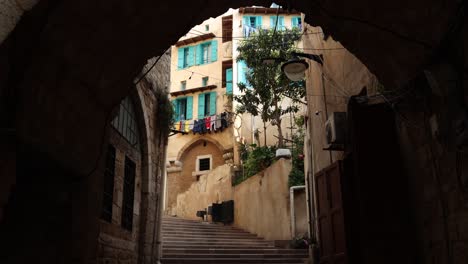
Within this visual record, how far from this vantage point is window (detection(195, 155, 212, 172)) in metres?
27.8

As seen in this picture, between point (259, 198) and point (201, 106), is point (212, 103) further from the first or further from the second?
point (259, 198)

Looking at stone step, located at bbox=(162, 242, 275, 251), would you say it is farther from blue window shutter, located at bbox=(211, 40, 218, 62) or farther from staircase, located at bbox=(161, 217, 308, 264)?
blue window shutter, located at bbox=(211, 40, 218, 62)

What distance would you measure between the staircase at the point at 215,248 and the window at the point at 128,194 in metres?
3.07

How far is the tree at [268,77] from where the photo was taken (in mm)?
19453

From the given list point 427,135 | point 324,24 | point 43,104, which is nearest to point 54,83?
point 43,104

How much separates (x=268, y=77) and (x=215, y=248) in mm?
9086

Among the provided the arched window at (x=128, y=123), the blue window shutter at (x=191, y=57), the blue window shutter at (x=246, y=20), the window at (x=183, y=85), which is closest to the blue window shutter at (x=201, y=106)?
the window at (x=183, y=85)

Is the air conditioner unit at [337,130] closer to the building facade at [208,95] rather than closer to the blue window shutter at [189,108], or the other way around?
the building facade at [208,95]

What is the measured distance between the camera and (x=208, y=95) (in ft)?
95.4

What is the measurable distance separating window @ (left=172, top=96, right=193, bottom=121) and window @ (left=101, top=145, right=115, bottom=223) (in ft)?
69.6

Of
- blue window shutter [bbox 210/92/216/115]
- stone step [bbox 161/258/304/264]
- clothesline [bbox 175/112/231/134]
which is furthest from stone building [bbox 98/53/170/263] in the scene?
blue window shutter [bbox 210/92/216/115]

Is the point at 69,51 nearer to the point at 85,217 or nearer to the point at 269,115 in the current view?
the point at 85,217

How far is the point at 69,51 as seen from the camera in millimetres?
4477

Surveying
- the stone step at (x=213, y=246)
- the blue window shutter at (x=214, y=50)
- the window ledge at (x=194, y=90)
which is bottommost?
the stone step at (x=213, y=246)
